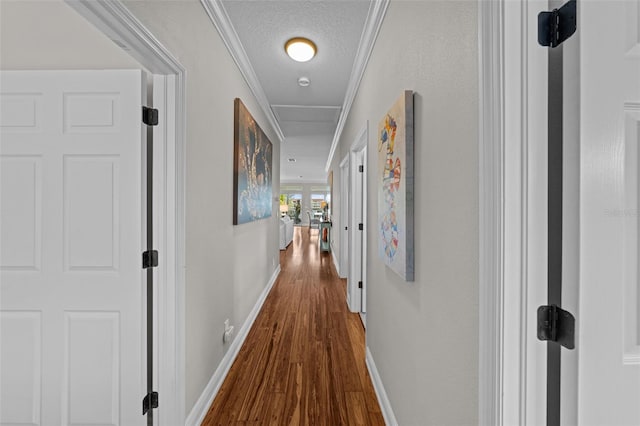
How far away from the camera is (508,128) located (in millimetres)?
655

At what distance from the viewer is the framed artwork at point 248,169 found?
2.36 meters

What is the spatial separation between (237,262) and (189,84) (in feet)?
4.91

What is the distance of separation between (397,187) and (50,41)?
189cm

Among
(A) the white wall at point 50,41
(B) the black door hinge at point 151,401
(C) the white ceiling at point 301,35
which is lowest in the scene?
(B) the black door hinge at point 151,401

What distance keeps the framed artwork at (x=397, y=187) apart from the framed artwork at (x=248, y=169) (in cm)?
125

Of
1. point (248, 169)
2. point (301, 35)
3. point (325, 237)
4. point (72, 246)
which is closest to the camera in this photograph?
point (72, 246)

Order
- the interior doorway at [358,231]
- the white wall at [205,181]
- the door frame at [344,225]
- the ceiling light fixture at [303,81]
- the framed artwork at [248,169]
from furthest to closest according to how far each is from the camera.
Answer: the door frame at [344,225], the interior doorway at [358,231], the ceiling light fixture at [303,81], the framed artwork at [248,169], the white wall at [205,181]

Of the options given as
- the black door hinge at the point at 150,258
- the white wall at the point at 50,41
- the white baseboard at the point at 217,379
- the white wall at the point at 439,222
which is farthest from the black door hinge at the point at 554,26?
the white baseboard at the point at 217,379

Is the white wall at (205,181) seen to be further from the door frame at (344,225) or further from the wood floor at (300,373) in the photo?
the door frame at (344,225)

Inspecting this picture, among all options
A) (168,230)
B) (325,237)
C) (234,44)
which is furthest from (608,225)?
(325,237)

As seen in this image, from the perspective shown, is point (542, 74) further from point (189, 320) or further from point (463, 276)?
point (189, 320)

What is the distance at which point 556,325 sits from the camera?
65cm

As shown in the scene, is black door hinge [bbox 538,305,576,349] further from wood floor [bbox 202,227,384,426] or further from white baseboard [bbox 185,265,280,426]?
white baseboard [bbox 185,265,280,426]

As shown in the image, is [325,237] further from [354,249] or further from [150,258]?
[150,258]
